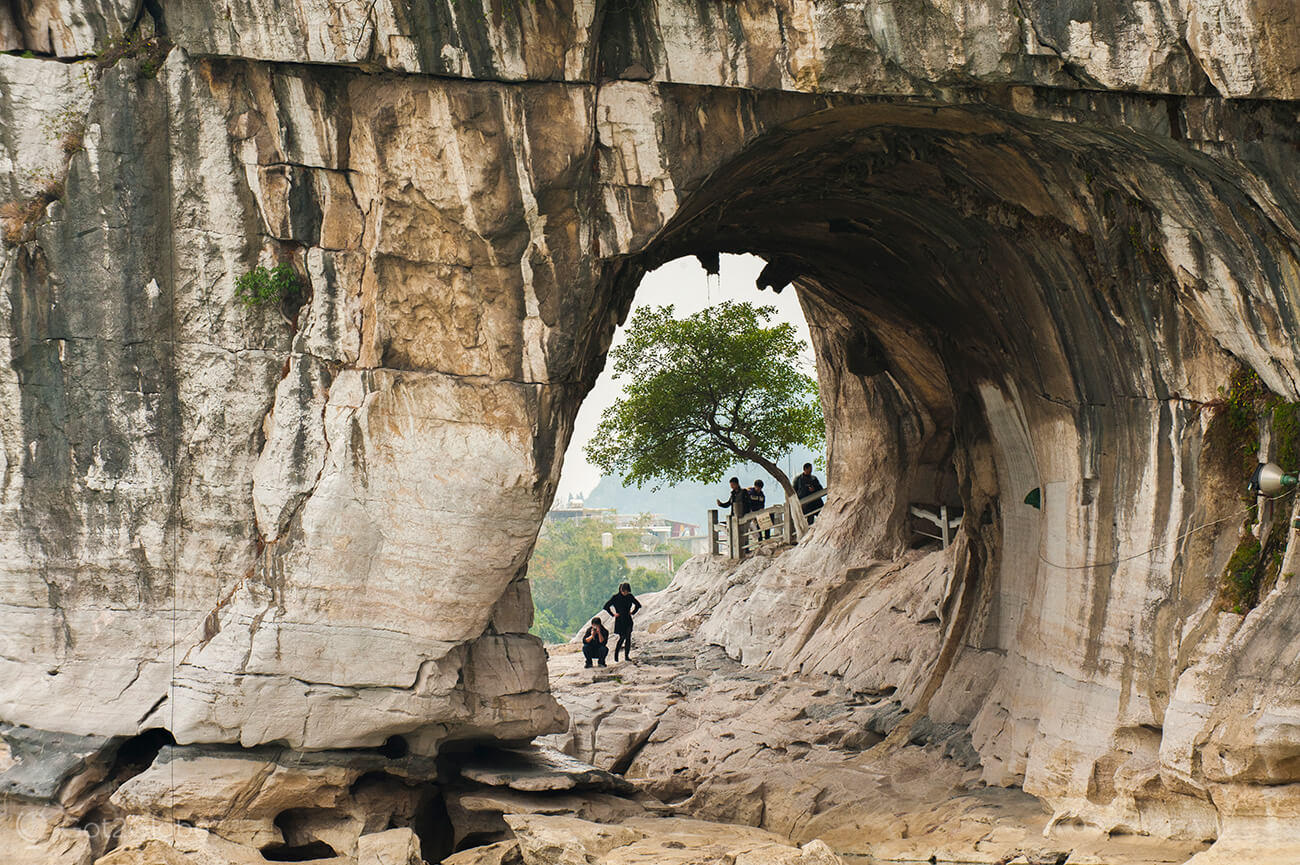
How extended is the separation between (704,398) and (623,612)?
290 inches

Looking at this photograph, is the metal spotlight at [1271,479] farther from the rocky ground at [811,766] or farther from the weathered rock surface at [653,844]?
the weathered rock surface at [653,844]

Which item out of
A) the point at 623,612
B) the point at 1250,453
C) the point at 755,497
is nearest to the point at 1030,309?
the point at 1250,453

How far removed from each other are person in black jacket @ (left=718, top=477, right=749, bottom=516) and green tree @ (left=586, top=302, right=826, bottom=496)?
2.94 ft

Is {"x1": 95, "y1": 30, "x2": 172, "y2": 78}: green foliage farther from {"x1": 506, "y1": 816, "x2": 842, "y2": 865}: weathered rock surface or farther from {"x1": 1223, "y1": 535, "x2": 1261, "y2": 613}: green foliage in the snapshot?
{"x1": 1223, "y1": 535, "x2": 1261, "y2": 613}: green foliage

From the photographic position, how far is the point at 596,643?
2138 cm

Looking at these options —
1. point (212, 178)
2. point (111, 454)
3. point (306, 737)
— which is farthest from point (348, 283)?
point (306, 737)

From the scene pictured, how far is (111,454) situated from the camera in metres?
11.0

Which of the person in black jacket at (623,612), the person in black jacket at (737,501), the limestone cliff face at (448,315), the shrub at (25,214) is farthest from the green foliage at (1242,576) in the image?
the person in black jacket at (737,501)

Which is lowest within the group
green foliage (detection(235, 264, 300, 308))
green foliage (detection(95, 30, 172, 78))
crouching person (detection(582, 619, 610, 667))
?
crouching person (detection(582, 619, 610, 667))

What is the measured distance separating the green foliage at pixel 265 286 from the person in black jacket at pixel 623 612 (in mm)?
10713

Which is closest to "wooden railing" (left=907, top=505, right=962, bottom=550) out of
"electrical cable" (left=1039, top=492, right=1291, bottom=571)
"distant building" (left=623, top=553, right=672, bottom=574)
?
"electrical cable" (left=1039, top=492, right=1291, bottom=571)

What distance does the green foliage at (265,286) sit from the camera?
11078 mm

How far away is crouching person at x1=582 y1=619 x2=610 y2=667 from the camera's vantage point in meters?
21.3

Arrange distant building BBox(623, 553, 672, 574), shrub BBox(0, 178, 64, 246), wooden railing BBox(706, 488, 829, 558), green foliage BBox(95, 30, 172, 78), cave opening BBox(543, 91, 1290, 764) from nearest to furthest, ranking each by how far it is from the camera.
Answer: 1. cave opening BBox(543, 91, 1290, 764)
2. green foliage BBox(95, 30, 172, 78)
3. shrub BBox(0, 178, 64, 246)
4. wooden railing BBox(706, 488, 829, 558)
5. distant building BBox(623, 553, 672, 574)
